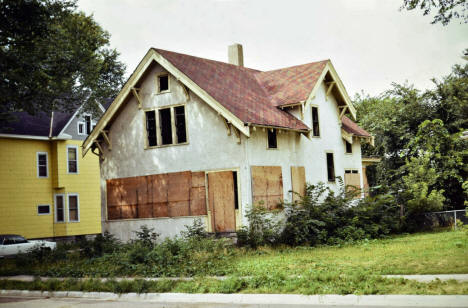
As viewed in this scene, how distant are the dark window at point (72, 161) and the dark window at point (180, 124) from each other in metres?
15.9

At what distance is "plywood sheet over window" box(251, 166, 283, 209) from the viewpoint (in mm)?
23344

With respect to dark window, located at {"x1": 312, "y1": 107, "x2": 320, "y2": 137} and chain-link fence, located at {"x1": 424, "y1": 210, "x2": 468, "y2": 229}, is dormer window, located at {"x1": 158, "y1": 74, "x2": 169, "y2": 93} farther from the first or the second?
chain-link fence, located at {"x1": 424, "y1": 210, "x2": 468, "y2": 229}

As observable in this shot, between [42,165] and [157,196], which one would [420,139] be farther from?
[42,165]

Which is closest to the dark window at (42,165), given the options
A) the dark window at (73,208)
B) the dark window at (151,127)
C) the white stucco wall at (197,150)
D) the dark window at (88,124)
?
the dark window at (73,208)

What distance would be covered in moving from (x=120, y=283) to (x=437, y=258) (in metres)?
8.27

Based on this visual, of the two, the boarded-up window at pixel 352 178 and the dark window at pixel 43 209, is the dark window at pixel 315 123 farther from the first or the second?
the dark window at pixel 43 209

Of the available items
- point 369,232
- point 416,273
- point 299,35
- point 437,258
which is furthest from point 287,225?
point 299,35

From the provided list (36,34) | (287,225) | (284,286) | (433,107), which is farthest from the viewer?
(433,107)

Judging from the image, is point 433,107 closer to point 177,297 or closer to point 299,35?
point 299,35

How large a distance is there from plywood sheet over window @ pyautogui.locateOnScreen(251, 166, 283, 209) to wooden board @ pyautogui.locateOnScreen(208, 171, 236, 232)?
1.00 m

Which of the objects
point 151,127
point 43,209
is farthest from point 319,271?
point 43,209

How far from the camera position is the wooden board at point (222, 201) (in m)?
23.4

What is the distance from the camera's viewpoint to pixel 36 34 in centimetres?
2784

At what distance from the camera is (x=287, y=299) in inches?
448
